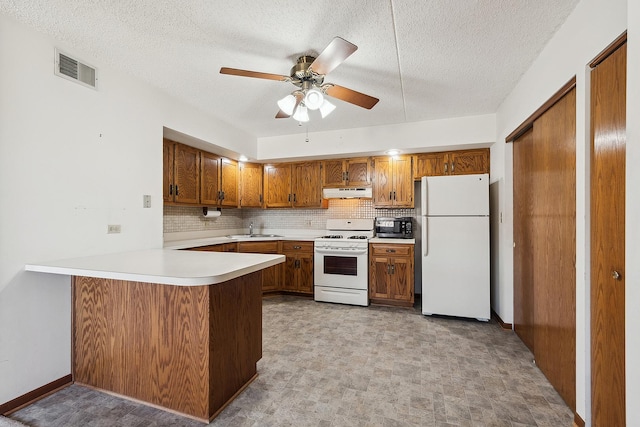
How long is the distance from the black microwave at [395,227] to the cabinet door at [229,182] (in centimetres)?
221

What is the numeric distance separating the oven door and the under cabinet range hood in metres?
0.81

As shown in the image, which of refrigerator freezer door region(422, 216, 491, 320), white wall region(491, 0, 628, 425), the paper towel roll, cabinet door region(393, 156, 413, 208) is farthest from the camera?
the paper towel roll

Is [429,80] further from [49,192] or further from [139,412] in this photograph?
[139,412]

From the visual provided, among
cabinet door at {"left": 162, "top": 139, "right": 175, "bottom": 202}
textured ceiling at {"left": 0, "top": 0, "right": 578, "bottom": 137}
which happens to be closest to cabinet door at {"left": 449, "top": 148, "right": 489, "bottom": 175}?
textured ceiling at {"left": 0, "top": 0, "right": 578, "bottom": 137}

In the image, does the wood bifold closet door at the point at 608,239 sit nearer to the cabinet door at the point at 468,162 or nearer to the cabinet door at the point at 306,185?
the cabinet door at the point at 468,162

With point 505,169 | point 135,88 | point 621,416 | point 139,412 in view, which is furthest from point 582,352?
point 135,88

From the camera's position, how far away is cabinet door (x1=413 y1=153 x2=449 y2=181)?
3914mm

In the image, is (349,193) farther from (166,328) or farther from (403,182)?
(166,328)

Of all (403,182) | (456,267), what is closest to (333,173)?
(403,182)

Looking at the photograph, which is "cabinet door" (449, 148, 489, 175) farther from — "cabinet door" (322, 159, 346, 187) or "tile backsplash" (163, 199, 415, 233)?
"cabinet door" (322, 159, 346, 187)

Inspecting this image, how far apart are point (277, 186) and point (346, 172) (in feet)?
3.83

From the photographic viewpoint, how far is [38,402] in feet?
6.20

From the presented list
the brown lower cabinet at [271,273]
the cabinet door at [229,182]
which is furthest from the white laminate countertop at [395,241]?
the cabinet door at [229,182]

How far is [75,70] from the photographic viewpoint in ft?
7.03
